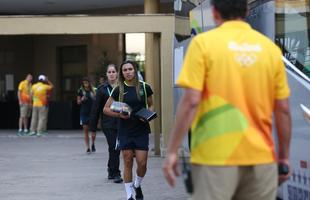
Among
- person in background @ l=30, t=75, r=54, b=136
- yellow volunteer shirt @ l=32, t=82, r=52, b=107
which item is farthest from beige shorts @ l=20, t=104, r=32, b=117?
yellow volunteer shirt @ l=32, t=82, r=52, b=107

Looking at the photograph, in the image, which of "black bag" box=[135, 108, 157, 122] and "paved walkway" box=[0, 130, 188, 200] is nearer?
"black bag" box=[135, 108, 157, 122]

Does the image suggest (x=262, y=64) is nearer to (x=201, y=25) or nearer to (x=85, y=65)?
(x=201, y=25)

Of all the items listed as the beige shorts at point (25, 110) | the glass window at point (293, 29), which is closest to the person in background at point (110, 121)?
the glass window at point (293, 29)

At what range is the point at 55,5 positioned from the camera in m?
27.3

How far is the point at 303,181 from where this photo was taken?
6.08 metres

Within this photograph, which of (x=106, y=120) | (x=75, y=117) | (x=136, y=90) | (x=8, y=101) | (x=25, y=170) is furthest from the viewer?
(x=8, y=101)

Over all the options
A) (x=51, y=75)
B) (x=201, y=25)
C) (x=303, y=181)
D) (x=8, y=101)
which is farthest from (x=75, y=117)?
(x=303, y=181)

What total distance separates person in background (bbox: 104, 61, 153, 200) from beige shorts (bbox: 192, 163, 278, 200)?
14.1 ft

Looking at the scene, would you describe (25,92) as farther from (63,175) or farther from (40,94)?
(63,175)

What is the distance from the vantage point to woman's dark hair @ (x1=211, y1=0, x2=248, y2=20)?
3.98m

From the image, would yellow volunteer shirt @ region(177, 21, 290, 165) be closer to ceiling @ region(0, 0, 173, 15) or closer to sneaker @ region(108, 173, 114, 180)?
sneaker @ region(108, 173, 114, 180)

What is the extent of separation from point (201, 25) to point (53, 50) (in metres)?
22.6

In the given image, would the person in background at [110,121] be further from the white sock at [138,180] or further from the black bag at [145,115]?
the black bag at [145,115]

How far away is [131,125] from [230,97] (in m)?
4.53
